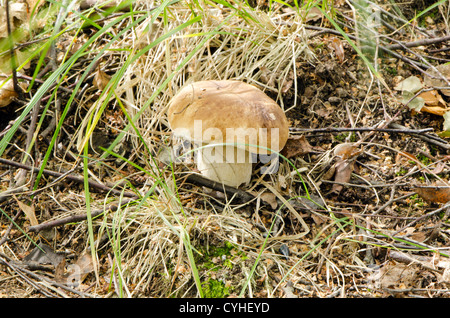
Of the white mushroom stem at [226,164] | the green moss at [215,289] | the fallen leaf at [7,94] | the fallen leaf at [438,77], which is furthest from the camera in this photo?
the fallen leaf at [438,77]

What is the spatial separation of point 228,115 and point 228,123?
4 cm

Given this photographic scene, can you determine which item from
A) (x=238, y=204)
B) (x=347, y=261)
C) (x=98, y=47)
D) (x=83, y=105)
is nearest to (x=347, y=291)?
(x=347, y=261)

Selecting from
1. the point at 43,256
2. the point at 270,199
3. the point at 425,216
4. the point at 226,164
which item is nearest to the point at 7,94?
the point at 43,256

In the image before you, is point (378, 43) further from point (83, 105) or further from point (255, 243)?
point (83, 105)

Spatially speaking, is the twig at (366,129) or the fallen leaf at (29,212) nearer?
the fallen leaf at (29,212)

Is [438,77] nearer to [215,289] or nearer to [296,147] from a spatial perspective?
[296,147]

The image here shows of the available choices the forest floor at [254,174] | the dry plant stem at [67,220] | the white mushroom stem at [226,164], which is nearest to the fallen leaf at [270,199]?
the forest floor at [254,174]

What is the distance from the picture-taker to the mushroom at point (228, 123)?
1.83 metres

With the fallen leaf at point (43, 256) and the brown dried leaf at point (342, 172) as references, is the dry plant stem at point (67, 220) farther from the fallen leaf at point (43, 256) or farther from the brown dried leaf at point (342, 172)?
the brown dried leaf at point (342, 172)

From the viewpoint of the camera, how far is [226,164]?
6.82 feet

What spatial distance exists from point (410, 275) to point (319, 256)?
0.40 metres

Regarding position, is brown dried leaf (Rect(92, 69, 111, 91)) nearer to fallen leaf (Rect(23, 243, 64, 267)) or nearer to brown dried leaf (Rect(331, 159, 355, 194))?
fallen leaf (Rect(23, 243, 64, 267))

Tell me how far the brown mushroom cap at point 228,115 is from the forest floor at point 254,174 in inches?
7.9

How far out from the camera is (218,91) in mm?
1982
